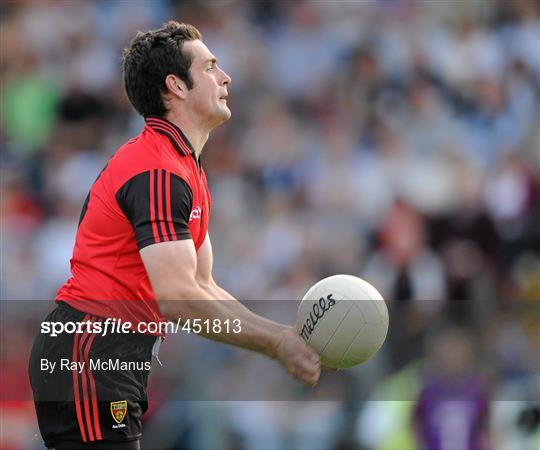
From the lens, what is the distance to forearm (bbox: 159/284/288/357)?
432 cm

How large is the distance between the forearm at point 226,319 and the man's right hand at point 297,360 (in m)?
0.03

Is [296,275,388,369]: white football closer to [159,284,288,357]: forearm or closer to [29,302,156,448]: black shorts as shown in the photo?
[159,284,288,357]: forearm

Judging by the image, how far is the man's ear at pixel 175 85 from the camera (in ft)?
16.2

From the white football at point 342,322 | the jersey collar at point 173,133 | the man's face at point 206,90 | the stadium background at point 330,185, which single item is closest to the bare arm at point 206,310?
the white football at point 342,322

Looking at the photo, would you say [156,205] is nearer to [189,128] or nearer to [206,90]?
[189,128]

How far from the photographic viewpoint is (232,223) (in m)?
9.40

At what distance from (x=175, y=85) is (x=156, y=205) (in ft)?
2.68

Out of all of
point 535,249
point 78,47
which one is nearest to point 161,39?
point 535,249

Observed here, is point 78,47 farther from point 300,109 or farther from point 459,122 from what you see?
point 459,122

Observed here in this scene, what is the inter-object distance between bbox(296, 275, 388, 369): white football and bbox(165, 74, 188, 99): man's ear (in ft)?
3.56

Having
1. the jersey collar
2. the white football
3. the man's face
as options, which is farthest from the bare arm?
the man's face

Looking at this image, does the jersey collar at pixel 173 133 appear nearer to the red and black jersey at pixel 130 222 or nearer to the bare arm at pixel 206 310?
the red and black jersey at pixel 130 222

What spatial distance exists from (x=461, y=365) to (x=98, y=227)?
3.70m

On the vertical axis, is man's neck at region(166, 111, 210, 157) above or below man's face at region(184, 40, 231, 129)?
below
